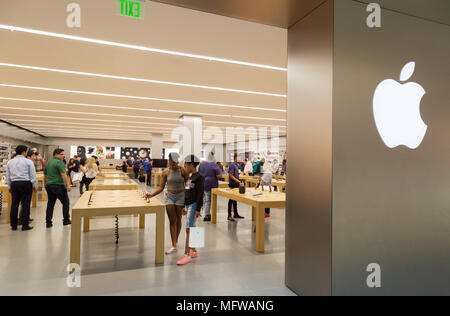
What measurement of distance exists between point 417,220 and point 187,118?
880 cm

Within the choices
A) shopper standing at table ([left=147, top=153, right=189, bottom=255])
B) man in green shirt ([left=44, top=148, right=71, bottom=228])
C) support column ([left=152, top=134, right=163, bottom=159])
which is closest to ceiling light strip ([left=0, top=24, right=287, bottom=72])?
shopper standing at table ([left=147, top=153, right=189, bottom=255])

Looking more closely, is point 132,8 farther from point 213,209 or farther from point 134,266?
point 213,209

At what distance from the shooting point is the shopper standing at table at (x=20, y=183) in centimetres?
482

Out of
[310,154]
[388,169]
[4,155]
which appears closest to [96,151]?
[4,155]

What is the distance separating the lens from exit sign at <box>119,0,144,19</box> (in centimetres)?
303

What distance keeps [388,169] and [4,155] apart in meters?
15.4

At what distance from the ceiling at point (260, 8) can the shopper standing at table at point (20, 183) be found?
4325 mm

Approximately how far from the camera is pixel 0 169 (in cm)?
1168

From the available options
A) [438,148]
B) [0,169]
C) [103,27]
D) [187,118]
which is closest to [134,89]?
[103,27]

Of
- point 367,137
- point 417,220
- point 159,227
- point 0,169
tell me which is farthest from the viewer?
point 0,169

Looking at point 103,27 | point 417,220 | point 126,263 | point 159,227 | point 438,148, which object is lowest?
point 126,263

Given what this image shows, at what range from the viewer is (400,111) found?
2445 mm

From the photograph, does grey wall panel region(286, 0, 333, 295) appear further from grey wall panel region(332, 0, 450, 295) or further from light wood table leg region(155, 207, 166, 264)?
light wood table leg region(155, 207, 166, 264)
